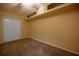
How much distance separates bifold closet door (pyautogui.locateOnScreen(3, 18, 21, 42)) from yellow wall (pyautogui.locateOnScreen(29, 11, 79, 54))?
25cm

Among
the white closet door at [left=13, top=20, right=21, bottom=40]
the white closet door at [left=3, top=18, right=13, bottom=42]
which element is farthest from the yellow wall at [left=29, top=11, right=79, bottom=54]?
the white closet door at [left=3, top=18, right=13, bottom=42]

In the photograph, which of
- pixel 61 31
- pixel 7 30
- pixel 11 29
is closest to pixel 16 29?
pixel 11 29

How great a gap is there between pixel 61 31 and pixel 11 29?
3.72 ft

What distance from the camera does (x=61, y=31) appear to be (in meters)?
2.18

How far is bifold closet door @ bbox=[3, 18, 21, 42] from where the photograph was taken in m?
1.77

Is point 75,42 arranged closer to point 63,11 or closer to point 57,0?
point 63,11

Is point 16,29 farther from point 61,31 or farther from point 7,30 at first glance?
point 61,31

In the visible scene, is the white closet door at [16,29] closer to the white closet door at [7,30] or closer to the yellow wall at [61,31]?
the white closet door at [7,30]

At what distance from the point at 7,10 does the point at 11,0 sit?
0.50 m

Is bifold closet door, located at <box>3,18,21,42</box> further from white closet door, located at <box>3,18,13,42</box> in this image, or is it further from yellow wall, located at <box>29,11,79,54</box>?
yellow wall, located at <box>29,11,79,54</box>

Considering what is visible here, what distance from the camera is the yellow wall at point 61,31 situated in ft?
6.22

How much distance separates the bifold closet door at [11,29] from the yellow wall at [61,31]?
250 mm

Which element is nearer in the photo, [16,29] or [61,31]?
[16,29]

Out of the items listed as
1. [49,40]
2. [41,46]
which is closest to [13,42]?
[41,46]
